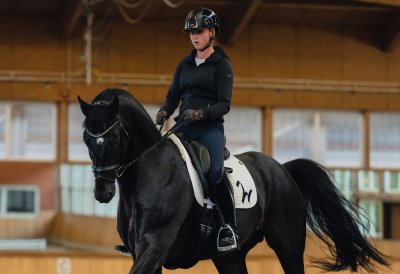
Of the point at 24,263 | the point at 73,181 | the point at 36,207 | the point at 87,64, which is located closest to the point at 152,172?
the point at 24,263

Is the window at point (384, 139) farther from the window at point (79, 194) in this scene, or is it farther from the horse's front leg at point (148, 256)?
the horse's front leg at point (148, 256)

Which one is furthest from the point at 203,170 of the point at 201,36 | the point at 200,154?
the point at 201,36

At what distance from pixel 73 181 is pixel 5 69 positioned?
4.92m

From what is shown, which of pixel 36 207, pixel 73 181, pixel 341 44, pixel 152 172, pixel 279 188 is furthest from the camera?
pixel 341 44

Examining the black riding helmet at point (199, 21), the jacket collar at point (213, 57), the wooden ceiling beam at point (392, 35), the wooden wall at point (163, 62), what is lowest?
the jacket collar at point (213, 57)

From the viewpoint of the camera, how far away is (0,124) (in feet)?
62.0

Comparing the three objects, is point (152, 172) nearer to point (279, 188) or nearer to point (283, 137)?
point (279, 188)

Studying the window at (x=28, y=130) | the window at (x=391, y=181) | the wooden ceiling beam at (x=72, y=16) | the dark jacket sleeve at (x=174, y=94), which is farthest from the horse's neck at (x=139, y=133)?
the window at (x=28, y=130)

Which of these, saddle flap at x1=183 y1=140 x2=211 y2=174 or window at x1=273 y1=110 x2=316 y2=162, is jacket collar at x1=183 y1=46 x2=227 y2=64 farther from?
window at x1=273 y1=110 x2=316 y2=162

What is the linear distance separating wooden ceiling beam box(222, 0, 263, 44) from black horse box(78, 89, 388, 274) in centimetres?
1332

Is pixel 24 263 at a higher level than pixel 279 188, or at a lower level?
lower

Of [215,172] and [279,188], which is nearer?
[215,172]

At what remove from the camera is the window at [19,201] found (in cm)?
1565

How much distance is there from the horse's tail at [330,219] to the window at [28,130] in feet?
42.5
